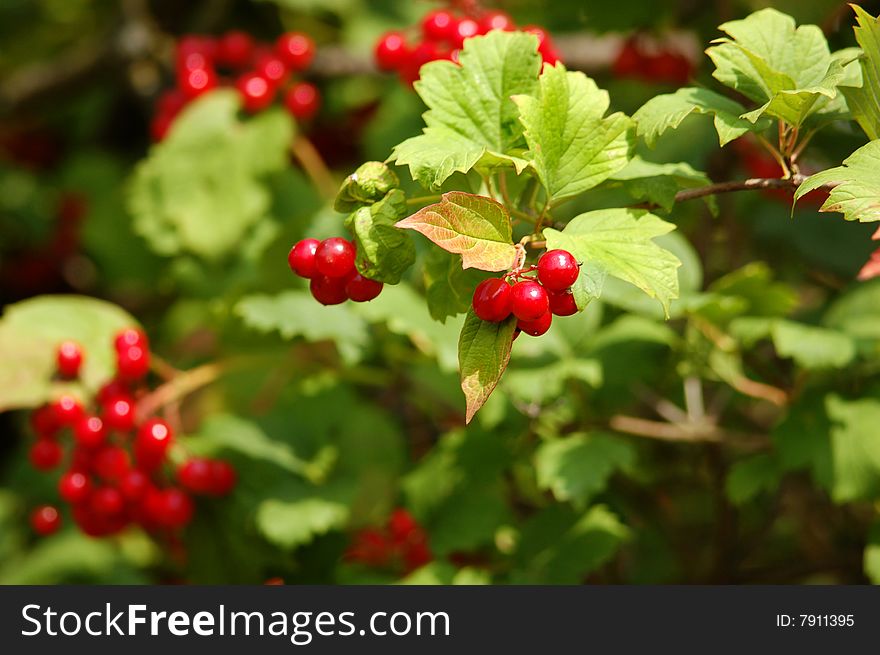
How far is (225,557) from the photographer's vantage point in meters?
1.61

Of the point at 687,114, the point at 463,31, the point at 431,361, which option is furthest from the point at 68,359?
the point at 687,114

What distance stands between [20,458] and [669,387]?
1.52m

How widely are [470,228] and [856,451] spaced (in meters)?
0.88

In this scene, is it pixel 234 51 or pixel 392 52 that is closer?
pixel 392 52

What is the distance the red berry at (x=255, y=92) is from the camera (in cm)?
197

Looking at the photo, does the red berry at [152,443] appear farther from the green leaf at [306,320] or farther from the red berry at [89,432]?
the green leaf at [306,320]

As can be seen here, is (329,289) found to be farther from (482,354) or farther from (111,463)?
(111,463)

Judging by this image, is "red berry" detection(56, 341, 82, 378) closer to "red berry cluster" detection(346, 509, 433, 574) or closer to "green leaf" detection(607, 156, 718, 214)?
"red berry cluster" detection(346, 509, 433, 574)

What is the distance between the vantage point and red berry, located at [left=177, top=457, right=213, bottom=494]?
152cm

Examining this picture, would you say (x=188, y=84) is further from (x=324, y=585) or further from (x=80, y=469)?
(x=324, y=585)

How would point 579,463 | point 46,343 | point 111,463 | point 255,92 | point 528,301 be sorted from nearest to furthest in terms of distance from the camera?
point 528,301 → point 579,463 → point 111,463 → point 46,343 → point 255,92

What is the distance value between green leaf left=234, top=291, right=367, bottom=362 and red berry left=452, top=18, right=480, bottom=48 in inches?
18.9

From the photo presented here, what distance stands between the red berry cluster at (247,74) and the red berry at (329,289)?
1.20 meters

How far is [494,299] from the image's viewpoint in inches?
30.3
